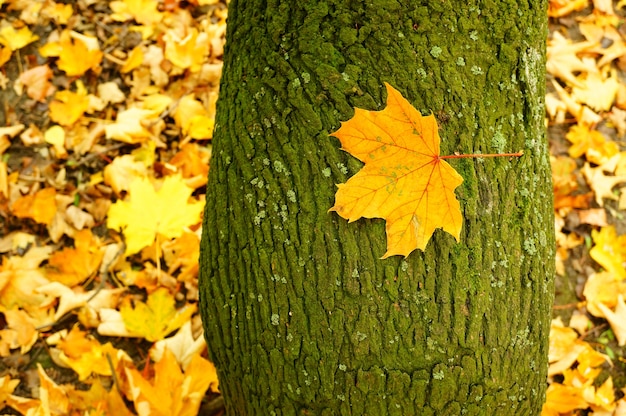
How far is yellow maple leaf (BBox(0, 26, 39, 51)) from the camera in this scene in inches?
102

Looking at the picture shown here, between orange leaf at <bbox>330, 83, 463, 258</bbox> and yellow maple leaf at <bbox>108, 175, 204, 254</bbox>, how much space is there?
3.22ft

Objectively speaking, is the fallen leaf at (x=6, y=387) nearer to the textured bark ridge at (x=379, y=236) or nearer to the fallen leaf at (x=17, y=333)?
the fallen leaf at (x=17, y=333)

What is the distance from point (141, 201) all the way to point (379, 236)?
3.72ft

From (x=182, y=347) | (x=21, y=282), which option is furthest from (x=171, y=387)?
(x=21, y=282)

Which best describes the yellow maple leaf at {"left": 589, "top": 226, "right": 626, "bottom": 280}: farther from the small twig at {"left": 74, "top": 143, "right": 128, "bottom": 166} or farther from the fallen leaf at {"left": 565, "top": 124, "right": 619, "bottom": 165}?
the small twig at {"left": 74, "top": 143, "right": 128, "bottom": 166}

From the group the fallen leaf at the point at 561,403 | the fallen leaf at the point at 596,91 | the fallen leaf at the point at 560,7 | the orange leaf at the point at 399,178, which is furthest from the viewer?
the fallen leaf at the point at 560,7

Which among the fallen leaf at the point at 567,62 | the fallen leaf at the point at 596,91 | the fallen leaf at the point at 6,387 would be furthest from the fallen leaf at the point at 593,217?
the fallen leaf at the point at 6,387

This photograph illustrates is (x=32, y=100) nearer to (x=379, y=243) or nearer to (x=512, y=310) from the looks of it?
(x=379, y=243)

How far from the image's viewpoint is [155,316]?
2.01 metres

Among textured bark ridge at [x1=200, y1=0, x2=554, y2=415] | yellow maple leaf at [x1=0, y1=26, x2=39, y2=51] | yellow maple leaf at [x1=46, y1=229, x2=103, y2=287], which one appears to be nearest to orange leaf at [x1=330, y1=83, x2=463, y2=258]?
textured bark ridge at [x1=200, y1=0, x2=554, y2=415]

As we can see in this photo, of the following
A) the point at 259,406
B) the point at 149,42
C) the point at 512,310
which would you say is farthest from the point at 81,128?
the point at 512,310

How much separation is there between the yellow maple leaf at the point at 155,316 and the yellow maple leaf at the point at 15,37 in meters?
1.44

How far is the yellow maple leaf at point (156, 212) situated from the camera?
6.67 ft

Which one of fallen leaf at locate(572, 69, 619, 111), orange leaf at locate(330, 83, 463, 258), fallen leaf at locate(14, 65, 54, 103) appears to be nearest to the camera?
orange leaf at locate(330, 83, 463, 258)
